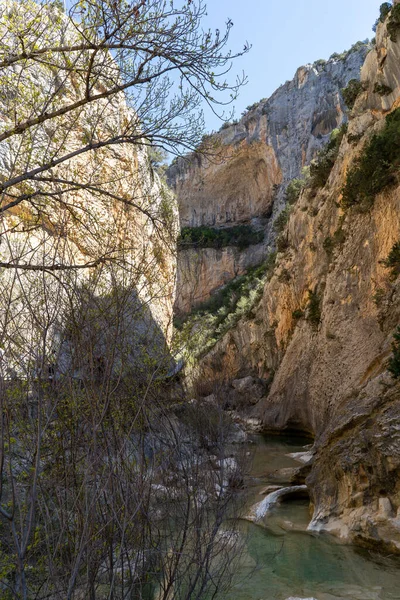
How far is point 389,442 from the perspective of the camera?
706cm

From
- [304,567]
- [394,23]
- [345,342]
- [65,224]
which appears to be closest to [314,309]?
[345,342]

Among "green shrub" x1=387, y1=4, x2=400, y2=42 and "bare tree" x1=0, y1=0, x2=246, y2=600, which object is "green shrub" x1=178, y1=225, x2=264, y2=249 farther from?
"bare tree" x1=0, y1=0, x2=246, y2=600

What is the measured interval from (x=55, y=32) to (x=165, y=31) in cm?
136

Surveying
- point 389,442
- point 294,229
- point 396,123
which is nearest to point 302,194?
point 294,229

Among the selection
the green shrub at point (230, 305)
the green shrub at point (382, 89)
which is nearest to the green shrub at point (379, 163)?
the green shrub at point (382, 89)

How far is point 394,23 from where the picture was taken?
1473 centimetres

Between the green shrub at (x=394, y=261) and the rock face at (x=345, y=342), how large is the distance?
0.29 m

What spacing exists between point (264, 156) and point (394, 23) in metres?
38.9

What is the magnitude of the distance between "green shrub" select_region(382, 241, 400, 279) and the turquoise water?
287 inches

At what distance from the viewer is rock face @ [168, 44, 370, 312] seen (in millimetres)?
45219

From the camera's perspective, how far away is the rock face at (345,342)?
730 centimetres

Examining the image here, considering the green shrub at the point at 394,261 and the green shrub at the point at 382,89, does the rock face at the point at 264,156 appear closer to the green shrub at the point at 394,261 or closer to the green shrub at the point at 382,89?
the green shrub at the point at 382,89

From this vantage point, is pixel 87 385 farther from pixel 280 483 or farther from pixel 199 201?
pixel 199 201

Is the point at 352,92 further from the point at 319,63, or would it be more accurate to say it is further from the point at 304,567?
the point at 319,63
